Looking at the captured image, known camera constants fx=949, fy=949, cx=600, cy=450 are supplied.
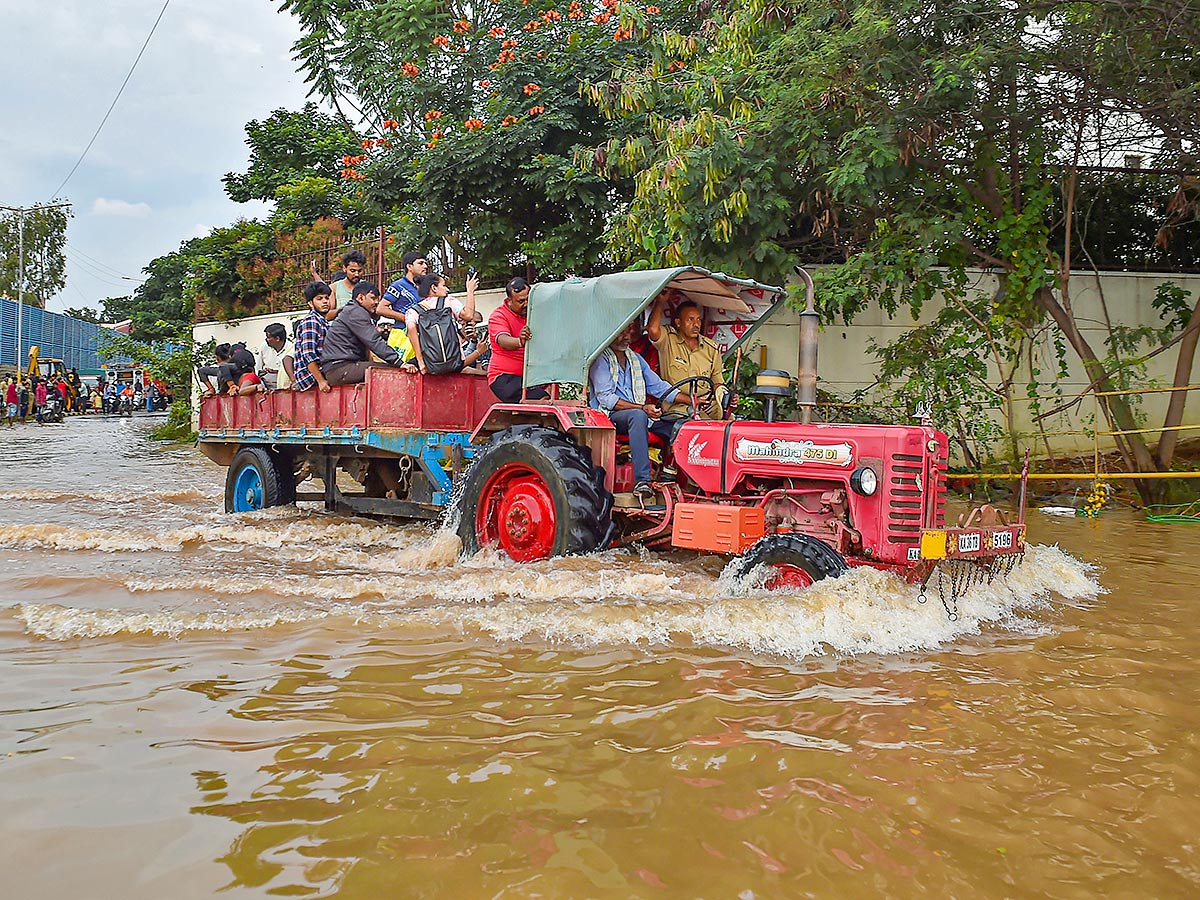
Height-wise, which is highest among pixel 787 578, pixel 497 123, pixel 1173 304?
pixel 497 123

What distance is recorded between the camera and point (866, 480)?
198 inches

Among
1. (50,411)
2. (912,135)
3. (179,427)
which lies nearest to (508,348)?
(912,135)

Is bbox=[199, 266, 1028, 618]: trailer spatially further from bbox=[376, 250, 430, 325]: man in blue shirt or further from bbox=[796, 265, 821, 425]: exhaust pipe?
bbox=[376, 250, 430, 325]: man in blue shirt

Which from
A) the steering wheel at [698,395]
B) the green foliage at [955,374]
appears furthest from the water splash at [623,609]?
the green foliage at [955,374]

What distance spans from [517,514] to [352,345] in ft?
10.1

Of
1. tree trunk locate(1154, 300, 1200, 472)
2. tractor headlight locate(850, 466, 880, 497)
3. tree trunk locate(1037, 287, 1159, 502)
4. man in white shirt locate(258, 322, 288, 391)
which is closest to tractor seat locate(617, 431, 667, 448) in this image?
tractor headlight locate(850, 466, 880, 497)

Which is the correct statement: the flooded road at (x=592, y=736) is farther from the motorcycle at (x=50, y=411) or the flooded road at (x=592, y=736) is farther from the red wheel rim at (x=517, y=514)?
the motorcycle at (x=50, y=411)

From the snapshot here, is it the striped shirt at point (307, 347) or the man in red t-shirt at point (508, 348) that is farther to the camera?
the striped shirt at point (307, 347)

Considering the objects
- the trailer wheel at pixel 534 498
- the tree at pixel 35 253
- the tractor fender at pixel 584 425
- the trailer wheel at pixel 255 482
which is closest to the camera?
the trailer wheel at pixel 534 498

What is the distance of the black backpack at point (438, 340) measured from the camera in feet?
25.2

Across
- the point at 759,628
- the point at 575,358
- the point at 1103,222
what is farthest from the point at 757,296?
the point at 1103,222

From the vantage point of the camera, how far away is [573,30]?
14.4m

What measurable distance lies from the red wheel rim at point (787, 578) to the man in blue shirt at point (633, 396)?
4.11 ft

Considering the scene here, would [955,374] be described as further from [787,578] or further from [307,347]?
[307,347]
